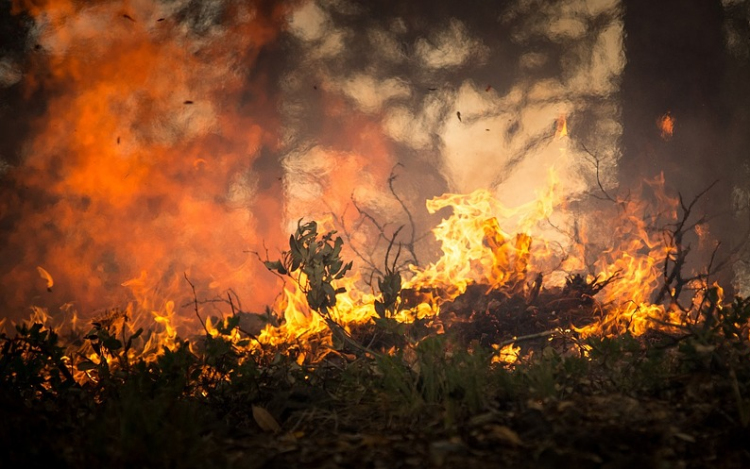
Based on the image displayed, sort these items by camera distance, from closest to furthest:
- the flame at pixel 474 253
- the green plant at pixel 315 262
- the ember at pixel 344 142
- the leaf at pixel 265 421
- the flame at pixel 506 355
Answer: the leaf at pixel 265 421, the flame at pixel 506 355, the green plant at pixel 315 262, the flame at pixel 474 253, the ember at pixel 344 142

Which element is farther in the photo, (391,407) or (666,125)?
(666,125)

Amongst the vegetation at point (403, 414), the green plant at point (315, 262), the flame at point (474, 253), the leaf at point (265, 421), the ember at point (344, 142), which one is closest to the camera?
the vegetation at point (403, 414)

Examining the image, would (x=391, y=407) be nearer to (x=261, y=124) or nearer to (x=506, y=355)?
(x=506, y=355)

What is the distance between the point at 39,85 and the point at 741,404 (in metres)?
8.93

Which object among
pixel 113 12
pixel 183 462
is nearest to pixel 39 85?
pixel 113 12

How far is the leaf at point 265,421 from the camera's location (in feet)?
7.98

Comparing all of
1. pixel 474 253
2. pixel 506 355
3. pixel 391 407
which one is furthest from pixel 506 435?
pixel 474 253

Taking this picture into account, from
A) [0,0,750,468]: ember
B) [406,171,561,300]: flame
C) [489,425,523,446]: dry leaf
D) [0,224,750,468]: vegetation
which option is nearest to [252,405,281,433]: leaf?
[0,224,750,468]: vegetation

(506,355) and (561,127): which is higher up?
(561,127)

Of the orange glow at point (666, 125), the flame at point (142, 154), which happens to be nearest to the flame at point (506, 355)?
the flame at point (142, 154)

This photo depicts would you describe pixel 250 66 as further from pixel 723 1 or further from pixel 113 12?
pixel 723 1

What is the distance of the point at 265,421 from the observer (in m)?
2.46

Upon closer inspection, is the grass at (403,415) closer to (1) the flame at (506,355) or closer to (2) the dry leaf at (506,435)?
(2) the dry leaf at (506,435)

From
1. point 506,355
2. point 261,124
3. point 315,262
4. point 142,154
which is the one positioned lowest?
point 506,355
